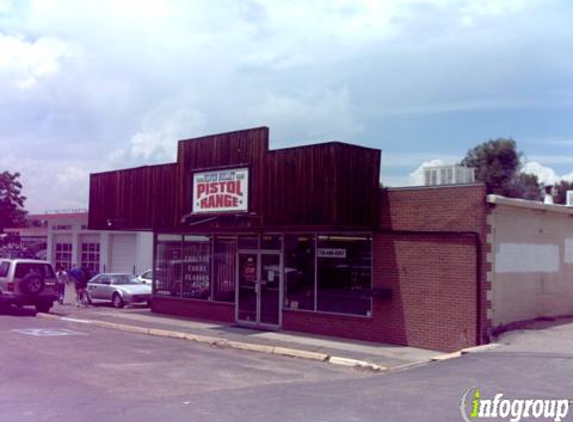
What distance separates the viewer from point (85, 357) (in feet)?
44.8

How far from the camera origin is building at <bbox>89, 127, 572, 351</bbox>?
14.8 meters

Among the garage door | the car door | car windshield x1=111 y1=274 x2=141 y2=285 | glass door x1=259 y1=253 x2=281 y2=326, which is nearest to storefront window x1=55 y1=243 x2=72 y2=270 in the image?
the garage door

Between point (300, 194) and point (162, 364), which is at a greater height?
point (300, 194)

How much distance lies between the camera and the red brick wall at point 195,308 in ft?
65.9

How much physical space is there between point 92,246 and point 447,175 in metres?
27.5

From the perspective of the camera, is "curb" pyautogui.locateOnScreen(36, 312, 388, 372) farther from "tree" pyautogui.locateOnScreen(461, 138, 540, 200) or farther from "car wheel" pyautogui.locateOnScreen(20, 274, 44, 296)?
"tree" pyautogui.locateOnScreen(461, 138, 540, 200)

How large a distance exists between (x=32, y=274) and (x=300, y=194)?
37.9 feet

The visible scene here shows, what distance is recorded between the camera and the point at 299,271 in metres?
17.9

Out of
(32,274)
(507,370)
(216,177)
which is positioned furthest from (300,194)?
(32,274)

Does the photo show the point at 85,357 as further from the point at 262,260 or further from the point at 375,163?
the point at 375,163

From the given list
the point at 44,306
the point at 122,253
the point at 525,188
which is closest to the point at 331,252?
the point at 44,306

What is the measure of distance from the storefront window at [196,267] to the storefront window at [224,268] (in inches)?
13.1

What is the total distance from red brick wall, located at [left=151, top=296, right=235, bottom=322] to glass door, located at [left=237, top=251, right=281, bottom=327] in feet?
1.79

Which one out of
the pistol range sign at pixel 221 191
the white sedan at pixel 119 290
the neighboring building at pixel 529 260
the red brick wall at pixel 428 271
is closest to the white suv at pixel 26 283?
the white sedan at pixel 119 290
